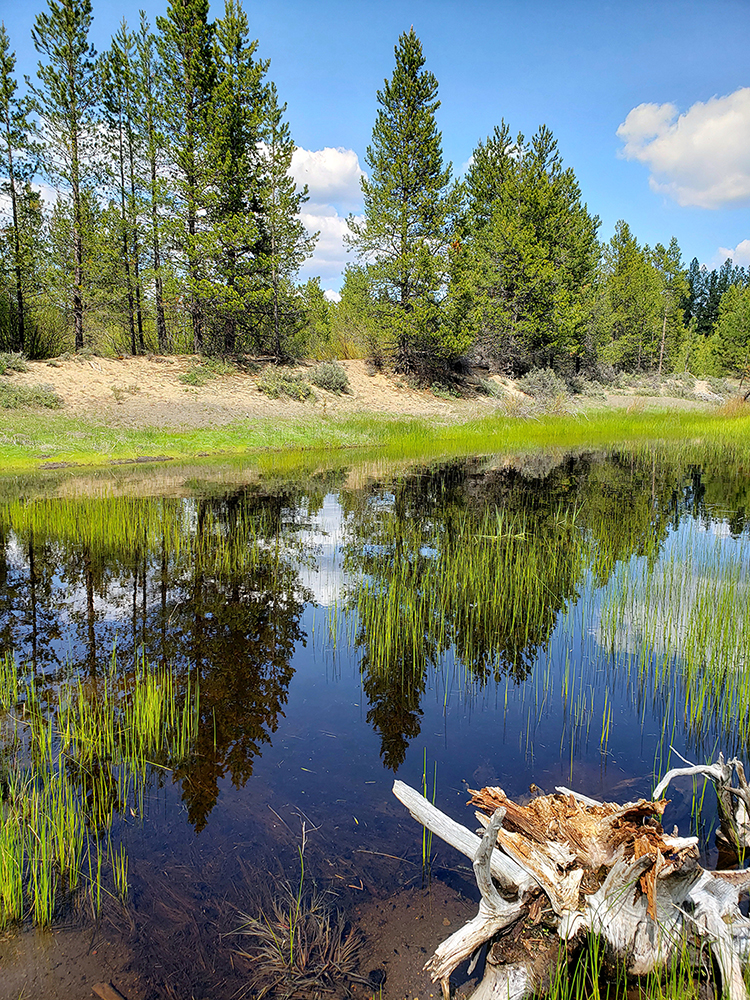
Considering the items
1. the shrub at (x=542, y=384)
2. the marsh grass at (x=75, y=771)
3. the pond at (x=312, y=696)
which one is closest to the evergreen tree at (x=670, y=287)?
the shrub at (x=542, y=384)

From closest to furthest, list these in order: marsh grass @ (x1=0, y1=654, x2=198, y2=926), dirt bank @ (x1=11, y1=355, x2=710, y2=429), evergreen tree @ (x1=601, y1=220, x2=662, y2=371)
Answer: marsh grass @ (x1=0, y1=654, x2=198, y2=926)
dirt bank @ (x1=11, y1=355, x2=710, y2=429)
evergreen tree @ (x1=601, y1=220, x2=662, y2=371)

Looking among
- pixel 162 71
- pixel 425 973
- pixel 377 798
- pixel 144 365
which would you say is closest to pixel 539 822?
pixel 425 973

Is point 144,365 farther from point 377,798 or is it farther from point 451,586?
point 377,798

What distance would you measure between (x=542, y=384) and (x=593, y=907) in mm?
39596

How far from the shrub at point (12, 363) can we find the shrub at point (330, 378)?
41.2 feet

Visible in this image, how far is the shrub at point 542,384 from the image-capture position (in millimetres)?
38219

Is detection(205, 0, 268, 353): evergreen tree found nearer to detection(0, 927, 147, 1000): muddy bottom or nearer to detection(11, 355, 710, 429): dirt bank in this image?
detection(11, 355, 710, 429): dirt bank

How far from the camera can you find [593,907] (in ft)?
7.50

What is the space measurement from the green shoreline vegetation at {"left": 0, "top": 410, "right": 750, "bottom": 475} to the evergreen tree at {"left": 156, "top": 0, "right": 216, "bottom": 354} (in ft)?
36.0

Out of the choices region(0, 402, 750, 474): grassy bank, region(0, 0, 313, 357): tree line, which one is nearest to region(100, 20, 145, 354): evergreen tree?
region(0, 0, 313, 357): tree line

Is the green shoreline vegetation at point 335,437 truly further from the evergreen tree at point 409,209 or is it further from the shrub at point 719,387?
the shrub at point 719,387

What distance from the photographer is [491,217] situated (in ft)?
132

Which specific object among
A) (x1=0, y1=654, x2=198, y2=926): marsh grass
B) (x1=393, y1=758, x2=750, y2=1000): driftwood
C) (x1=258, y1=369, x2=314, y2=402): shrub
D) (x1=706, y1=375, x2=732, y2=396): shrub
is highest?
(x1=706, y1=375, x2=732, y2=396): shrub

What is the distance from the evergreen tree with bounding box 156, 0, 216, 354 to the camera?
2759cm
